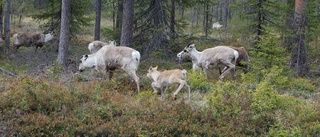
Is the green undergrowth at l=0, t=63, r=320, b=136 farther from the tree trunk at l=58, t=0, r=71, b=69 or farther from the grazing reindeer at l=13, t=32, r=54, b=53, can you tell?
the grazing reindeer at l=13, t=32, r=54, b=53

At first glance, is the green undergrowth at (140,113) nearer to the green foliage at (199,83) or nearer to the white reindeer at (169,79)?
the white reindeer at (169,79)

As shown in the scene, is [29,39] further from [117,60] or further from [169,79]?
[169,79]

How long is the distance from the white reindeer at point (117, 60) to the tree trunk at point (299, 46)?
22.2ft

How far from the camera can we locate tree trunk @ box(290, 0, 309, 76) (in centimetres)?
1380

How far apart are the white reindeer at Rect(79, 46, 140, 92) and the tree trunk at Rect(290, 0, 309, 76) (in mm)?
6765

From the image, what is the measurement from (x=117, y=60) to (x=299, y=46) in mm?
7489

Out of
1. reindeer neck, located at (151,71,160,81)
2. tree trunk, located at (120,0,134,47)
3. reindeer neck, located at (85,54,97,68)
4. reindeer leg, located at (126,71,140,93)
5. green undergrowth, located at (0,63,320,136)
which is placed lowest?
green undergrowth, located at (0,63,320,136)

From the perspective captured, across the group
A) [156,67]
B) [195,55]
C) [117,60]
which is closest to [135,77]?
[156,67]

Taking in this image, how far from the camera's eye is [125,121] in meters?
7.88

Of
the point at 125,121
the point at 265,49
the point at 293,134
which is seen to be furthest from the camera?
the point at 265,49

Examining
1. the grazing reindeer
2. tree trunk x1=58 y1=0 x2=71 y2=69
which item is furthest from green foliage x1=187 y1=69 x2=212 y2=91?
the grazing reindeer

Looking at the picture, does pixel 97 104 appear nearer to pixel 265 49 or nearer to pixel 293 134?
pixel 293 134

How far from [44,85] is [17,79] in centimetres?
108

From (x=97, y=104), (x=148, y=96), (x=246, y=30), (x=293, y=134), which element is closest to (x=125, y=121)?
(x=97, y=104)
